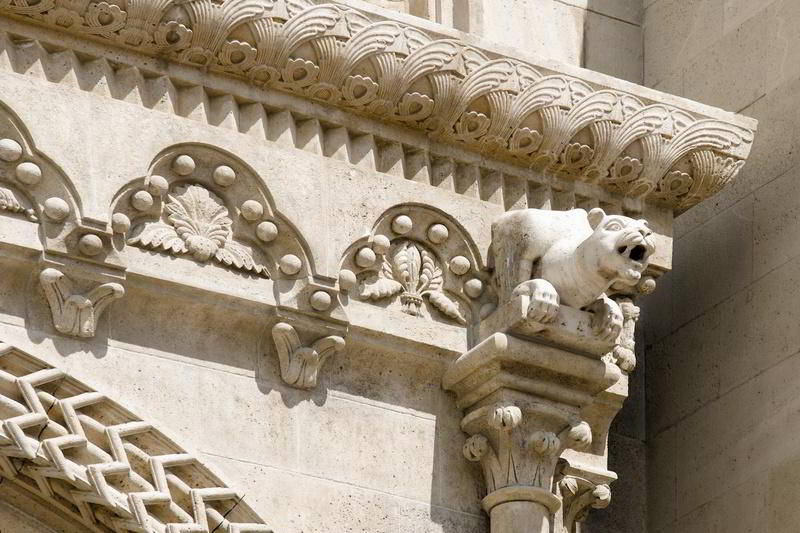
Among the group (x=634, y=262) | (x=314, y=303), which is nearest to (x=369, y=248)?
(x=314, y=303)

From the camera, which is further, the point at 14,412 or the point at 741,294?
the point at 741,294

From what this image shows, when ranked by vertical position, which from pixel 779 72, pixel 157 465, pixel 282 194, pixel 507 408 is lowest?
pixel 157 465

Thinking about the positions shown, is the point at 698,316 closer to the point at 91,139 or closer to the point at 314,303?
the point at 314,303

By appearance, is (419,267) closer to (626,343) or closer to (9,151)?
(626,343)

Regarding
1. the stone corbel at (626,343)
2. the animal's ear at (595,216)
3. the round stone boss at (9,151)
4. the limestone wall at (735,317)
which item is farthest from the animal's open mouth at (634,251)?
the round stone boss at (9,151)

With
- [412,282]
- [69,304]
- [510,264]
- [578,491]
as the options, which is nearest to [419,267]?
[412,282]

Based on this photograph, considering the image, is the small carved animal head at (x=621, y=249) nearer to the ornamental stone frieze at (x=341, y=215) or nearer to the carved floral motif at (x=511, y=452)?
the ornamental stone frieze at (x=341, y=215)

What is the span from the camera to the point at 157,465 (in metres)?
7.68

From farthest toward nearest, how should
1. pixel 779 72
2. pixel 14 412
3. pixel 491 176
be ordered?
1. pixel 779 72
2. pixel 491 176
3. pixel 14 412

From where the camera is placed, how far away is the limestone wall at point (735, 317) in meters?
8.86

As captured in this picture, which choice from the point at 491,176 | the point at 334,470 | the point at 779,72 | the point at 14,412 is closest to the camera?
the point at 14,412

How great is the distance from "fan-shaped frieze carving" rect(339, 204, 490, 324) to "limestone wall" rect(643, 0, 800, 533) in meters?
1.10

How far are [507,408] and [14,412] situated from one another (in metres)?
1.63

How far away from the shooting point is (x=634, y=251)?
816 cm
